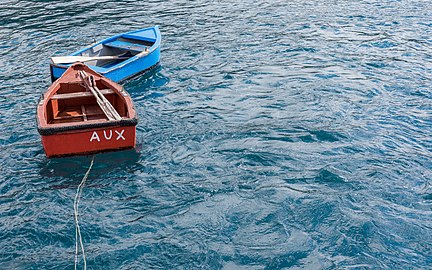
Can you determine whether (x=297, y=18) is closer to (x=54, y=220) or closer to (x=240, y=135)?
(x=240, y=135)

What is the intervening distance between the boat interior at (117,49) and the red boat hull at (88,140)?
492 centimetres

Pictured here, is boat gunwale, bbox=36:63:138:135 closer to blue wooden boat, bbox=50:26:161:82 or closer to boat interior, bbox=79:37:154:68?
blue wooden boat, bbox=50:26:161:82

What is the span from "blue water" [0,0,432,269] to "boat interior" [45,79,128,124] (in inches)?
→ 28.2

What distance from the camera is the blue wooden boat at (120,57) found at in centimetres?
1371

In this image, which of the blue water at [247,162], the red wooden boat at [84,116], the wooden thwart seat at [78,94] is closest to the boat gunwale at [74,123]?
the red wooden boat at [84,116]

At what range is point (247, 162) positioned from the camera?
10.6m

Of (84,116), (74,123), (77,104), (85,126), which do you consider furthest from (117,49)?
(85,126)

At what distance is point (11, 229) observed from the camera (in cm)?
888

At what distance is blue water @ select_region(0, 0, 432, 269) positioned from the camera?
844 centimetres

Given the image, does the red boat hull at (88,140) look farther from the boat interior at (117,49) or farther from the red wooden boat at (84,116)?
the boat interior at (117,49)

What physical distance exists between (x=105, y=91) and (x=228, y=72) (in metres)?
4.05

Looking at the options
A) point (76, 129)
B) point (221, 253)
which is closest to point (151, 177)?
point (76, 129)

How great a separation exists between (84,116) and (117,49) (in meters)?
4.50

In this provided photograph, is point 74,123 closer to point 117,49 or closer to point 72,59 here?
point 72,59
